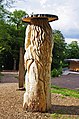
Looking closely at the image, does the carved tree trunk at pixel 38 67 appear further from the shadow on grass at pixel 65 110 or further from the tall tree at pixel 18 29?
the tall tree at pixel 18 29

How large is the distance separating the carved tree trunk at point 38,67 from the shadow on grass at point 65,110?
9.6 inches

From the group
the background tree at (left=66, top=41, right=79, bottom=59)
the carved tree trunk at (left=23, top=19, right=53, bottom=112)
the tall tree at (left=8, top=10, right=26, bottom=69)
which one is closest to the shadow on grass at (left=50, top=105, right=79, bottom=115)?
the carved tree trunk at (left=23, top=19, right=53, bottom=112)

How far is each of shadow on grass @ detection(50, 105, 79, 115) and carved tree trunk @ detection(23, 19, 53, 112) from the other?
24 centimetres

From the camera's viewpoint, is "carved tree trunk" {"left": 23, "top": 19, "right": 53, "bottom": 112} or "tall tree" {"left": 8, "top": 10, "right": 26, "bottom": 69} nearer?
"carved tree trunk" {"left": 23, "top": 19, "right": 53, "bottom": 112}

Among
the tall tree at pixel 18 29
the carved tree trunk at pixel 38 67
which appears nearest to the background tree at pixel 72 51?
the tall tree at pixel 18 29

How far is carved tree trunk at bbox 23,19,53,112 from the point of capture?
575 cm

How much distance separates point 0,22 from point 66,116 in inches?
385

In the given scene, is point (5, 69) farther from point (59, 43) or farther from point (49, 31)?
point (49, 31)

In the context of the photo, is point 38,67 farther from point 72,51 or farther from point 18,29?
point 72,51

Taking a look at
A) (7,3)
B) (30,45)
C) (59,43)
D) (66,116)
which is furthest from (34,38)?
(59,43)

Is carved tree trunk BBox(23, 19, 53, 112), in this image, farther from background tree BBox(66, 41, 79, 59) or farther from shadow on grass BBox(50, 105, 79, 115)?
background tree BBox(66, 41, 79, 59)

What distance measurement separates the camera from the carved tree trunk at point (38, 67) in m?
5.75

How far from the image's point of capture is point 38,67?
5773 mm

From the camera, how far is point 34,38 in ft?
19.1
